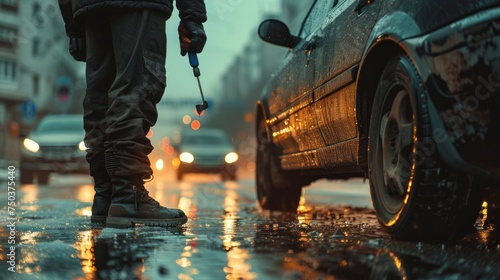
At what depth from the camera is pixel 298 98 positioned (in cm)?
580

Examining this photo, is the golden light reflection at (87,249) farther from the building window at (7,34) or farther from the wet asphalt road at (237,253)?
the building window at (7,34)

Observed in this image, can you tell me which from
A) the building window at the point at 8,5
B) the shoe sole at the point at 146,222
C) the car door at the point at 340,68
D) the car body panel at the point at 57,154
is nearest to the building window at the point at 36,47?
the building window at the point at 8,5

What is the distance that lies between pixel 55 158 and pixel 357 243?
1426cm

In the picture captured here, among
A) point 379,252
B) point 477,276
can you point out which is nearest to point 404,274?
point 477,276

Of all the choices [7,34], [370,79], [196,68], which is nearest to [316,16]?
[196,68]

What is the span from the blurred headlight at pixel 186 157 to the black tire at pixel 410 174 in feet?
68.3

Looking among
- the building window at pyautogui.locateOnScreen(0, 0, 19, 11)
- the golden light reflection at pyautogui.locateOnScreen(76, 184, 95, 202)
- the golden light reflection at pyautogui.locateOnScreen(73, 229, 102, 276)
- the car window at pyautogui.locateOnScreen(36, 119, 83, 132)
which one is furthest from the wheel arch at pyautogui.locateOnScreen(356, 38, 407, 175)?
the building window at pyautogui.locateOnScreen(0, 0, 19, 11)

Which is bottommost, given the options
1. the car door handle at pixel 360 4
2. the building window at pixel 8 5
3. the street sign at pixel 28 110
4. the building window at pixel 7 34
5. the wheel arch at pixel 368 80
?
the wheel arch at pixel 368 80

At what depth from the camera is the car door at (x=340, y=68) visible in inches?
169

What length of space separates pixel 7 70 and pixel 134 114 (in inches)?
2102

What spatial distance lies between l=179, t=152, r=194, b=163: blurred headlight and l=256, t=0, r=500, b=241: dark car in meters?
19.6

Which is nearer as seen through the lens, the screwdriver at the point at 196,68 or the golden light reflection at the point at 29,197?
the screwdriver at the point at 196,68

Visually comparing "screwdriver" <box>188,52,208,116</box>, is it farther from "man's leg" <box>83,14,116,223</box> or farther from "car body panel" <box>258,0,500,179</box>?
"car body panel" <box>258,0,500,179</box>

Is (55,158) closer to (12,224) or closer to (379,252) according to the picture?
(12,224)
